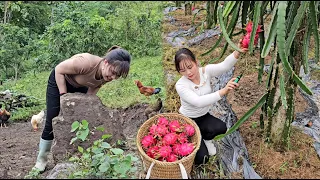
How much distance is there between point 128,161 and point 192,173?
2.04 feet

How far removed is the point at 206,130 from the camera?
3.18 meters

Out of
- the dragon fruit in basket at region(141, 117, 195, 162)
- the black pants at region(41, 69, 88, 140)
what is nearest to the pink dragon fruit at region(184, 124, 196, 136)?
the dragon fruit in basket at region(141, 117, 195, 162)

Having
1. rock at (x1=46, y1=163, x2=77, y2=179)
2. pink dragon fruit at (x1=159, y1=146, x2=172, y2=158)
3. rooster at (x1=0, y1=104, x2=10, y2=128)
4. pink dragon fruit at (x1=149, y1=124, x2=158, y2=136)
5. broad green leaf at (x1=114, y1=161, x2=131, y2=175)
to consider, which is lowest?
rooster at (x1=0, y1=104, x2=10, y2=128)

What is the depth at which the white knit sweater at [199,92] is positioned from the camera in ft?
9.57

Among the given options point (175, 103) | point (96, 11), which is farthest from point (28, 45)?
point (175, 103)

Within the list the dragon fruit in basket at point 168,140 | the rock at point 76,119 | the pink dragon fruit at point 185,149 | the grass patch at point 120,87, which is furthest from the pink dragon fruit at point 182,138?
the grass patch at point 120,87

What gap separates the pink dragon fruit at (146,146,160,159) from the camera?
9.29 ft

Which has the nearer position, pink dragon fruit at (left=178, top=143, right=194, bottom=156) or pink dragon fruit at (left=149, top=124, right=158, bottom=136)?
pink dragon fruit at (left=178, top=143, right=194, bottom=156)

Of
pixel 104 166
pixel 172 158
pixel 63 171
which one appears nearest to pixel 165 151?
pixel 172 158

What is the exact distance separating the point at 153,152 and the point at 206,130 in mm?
551

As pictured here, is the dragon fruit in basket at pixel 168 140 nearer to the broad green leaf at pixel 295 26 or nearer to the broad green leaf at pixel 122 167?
the broad green leaf at pixel 122 167

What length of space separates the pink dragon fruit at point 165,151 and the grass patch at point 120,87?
2.39 metres

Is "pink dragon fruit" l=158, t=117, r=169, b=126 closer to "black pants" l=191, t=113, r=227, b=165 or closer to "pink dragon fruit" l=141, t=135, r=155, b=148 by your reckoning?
"pink dragon fruit" l=141, t=135, r=155, b=148

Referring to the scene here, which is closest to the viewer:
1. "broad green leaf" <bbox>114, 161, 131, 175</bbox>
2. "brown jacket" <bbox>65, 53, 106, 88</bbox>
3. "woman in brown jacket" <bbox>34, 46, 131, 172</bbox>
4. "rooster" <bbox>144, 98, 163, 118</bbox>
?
"broad green leaf" <bbox>114, 161, 131, 175</bbox>
